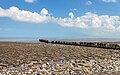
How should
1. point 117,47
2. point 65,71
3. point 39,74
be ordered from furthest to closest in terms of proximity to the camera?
point 117,47 < point 65,71 < point 39,74

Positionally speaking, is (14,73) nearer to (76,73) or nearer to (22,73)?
(22,73)

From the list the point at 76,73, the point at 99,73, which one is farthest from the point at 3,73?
the point at 99,73

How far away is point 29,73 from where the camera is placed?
19922 millimetres

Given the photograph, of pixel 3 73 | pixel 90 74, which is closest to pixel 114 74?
pixel 90 74

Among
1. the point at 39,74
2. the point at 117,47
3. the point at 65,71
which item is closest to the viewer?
the point at 39,74

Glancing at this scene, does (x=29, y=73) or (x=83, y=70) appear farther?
(x=83, y=70)

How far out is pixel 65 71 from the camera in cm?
2084

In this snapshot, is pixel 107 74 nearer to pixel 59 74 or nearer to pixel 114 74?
pixel 114 74

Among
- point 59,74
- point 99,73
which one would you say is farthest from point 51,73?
point 99,73

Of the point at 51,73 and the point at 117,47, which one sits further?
the point at 117,47

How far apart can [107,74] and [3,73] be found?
8294 millimetres

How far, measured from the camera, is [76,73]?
2008cm

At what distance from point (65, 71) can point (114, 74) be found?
13.2 ft

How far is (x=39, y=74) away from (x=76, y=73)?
9.79 feet
